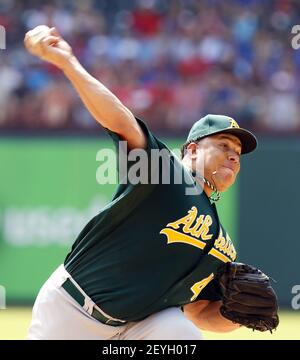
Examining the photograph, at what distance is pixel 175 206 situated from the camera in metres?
3.88

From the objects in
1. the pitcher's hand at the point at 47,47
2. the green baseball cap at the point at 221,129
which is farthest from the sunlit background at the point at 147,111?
the pitcher's hand at the point at 47,47

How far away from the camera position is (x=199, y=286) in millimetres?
4090

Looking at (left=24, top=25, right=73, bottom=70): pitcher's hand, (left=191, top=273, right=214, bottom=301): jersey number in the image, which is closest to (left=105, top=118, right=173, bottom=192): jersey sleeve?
(left=24, top=25, right=73, bottom=70): pitcher's hand

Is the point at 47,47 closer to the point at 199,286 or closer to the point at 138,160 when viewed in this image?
the point at 138,160

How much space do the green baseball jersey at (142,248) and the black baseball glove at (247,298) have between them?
1.30 feet

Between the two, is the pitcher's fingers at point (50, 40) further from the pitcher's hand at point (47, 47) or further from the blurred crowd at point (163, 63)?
the blurred crowd at point (163, 63)

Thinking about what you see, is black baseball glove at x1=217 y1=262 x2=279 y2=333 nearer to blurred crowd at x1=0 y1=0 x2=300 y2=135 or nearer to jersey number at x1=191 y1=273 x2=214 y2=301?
jersey number at x1=191 y1=273 x2=214 y2=301

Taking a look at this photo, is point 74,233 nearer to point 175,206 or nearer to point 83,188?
point 83,188

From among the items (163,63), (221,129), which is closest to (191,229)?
(221,129)

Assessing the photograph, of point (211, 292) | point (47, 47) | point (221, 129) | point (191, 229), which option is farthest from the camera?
point (211, 292)

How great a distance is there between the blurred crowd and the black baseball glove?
5.63 metres

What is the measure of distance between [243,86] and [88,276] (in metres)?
8.16

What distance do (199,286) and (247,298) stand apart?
0.37m

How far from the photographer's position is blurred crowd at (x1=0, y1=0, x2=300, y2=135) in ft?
36.1
